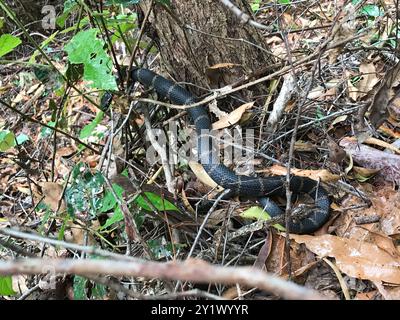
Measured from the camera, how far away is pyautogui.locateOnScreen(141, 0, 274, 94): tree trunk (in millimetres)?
2535

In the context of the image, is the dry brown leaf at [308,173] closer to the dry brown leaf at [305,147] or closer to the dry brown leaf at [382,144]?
the dry brown leaf at [305,147]

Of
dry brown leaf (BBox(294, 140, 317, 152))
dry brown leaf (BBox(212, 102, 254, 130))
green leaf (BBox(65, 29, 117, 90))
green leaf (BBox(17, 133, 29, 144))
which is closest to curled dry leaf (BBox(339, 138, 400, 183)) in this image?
dry brown leaf (BBox(294, 140, 317, 152))

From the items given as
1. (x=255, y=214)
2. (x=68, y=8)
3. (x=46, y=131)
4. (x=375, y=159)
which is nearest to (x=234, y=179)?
(x=255, y=214)

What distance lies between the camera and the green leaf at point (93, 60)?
79.0 inches

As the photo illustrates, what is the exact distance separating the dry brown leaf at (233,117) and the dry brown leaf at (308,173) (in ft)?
1.16

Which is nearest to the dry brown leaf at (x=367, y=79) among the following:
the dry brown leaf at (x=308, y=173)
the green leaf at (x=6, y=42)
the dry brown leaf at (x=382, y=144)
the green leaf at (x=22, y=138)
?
the dry brown leaf at (x=382, y=144)

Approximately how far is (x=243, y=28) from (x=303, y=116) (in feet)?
2.15

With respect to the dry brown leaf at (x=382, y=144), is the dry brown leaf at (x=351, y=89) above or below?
above

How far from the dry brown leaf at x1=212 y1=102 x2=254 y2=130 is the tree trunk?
7.6 inches
